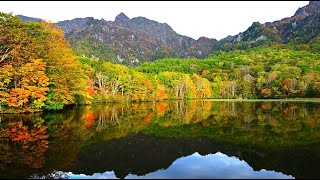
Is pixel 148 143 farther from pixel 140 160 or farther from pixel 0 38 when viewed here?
pixel 0 38

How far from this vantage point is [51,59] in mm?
40812

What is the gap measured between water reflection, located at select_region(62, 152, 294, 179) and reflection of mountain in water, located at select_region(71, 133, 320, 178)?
1.22 feet

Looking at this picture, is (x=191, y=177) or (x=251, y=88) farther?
(x=251, y=88)

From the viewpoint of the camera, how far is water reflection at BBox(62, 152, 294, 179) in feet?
35.1

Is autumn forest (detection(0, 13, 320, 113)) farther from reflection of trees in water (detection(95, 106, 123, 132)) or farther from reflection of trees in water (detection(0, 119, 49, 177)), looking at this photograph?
reflection of trees in water (detection(0, 119, 49, 177))

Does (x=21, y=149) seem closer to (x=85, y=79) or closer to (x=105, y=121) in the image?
(x=105, y=121)

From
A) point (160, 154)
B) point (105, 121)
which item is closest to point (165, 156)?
point (160, 154)

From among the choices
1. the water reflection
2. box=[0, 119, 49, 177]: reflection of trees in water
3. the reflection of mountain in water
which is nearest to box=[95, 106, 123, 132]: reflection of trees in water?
box=[0, 119, 49, 177]: reflection of trees in water

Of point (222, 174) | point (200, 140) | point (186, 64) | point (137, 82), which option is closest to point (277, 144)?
point (200, 140)

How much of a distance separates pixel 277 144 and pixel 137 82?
74.9 meters

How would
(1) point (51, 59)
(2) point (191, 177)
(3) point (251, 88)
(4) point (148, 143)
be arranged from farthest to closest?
1. (3) point (251, 88)
2. (1) point (51, 59)
3. (4) point (148, 143)
4. (2) point (191, 177)

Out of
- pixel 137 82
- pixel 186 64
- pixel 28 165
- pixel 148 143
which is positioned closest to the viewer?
pixel 28 165

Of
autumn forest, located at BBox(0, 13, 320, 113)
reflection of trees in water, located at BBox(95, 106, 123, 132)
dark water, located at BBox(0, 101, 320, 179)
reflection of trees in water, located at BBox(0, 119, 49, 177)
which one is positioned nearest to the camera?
dark water, located at BBox(0, 101, 320, 179)

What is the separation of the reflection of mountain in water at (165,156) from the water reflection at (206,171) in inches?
14.6
